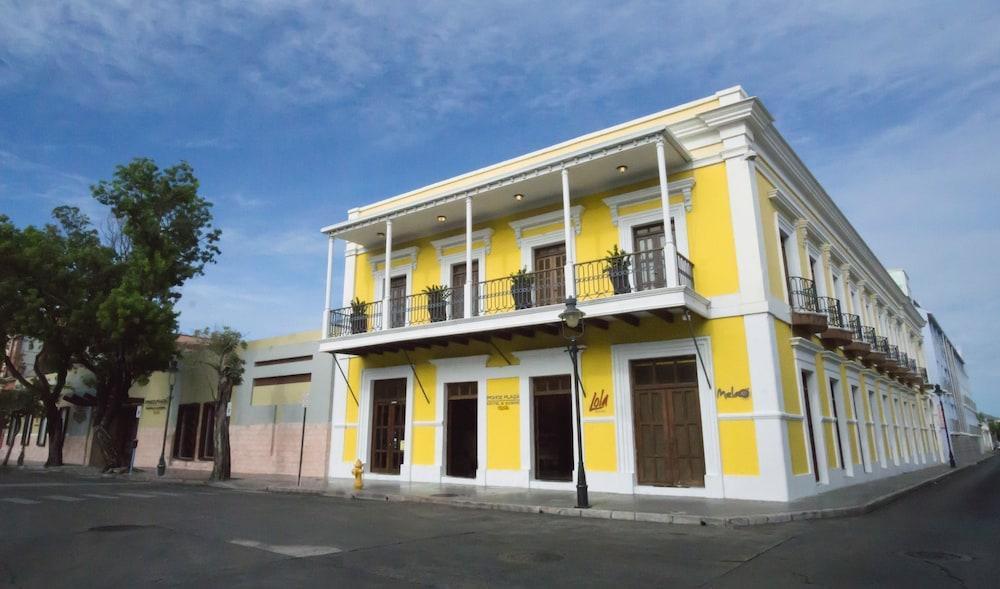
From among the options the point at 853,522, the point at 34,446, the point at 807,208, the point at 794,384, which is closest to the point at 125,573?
the point at 853,522

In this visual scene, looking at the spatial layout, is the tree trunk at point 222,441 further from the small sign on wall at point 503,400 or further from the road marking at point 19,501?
the small sign on wall at point 503,400

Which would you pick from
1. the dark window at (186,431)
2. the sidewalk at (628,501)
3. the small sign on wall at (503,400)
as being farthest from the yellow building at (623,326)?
the dark window at (186,431)

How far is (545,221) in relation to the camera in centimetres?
1573

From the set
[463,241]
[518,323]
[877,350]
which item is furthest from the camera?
[877,350]

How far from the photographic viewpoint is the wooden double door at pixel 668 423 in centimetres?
1259

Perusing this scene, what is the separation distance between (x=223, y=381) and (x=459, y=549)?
14974mm

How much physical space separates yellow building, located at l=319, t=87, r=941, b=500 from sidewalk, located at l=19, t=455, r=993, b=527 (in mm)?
694

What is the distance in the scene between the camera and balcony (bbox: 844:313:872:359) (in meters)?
17.0

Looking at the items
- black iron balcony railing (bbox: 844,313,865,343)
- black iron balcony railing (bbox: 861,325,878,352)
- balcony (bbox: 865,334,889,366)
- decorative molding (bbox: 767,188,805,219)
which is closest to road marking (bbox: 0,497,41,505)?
decorative molding (bbox: 767,188,805,219)

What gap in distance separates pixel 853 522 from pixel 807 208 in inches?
424

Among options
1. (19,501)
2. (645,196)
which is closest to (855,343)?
(645,196)

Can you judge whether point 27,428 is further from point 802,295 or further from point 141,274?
point 802,295

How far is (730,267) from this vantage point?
12883mm

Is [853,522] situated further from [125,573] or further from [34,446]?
[34,446]
